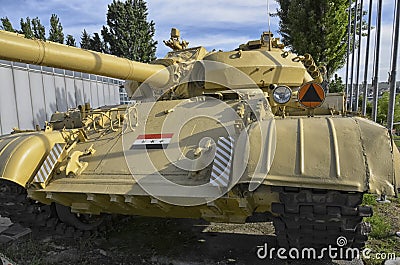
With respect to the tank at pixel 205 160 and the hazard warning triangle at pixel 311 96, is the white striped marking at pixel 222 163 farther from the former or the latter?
the hazard warning triangle at pixel 311 96

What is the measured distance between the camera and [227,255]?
515cm

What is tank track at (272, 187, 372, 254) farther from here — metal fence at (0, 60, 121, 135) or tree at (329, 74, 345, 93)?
tree at (329, 74, 345, 93)

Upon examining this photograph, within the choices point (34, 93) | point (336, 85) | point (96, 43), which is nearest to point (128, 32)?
point (96, 43)

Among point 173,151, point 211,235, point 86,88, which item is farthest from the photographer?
point 86,88

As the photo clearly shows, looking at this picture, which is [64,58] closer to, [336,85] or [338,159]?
[338,159]

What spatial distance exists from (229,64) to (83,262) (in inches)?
151

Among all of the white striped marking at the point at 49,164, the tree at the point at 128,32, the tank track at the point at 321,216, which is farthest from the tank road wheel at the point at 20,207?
the tree at the point at 128,32

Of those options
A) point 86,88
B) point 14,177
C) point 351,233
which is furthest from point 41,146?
point 86,88

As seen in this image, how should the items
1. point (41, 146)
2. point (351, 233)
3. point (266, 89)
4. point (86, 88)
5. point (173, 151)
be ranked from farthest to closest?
point (86, 88), point (266, 89), point (41, 146), point (173, 151), point (351, 233)

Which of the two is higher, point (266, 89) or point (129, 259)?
point (266, 89)

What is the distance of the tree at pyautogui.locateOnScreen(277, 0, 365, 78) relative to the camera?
2017 centimetres

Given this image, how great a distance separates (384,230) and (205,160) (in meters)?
3.43

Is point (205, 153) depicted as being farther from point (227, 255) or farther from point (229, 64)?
point (229, 64)

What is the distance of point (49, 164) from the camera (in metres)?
4.70
